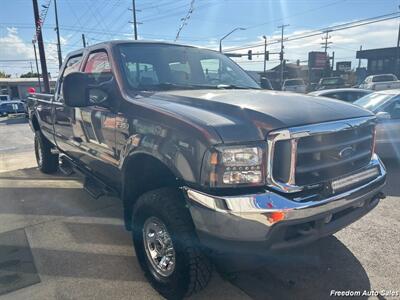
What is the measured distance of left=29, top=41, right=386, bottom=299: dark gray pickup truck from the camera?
2.15 metres

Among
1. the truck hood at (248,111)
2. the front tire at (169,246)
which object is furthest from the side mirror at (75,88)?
the front tire at (169,246)

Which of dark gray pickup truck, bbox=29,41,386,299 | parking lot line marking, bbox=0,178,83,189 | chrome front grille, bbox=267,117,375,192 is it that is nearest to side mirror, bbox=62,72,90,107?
dark gray pickup truck, bbox=29,41,386,299

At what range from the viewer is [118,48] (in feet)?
11.6

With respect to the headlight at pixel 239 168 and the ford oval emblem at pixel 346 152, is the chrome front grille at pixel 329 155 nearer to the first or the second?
the ford oval emblem at pixel 346 152

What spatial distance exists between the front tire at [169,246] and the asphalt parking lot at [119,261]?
0.18 m

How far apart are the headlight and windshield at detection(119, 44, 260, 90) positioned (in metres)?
1.45

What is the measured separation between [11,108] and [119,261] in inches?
1192

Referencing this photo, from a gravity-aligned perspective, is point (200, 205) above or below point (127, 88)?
below

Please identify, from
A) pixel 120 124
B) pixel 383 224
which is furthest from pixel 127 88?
pixel 383 224

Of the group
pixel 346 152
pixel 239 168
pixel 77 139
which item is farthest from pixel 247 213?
pixel 77 139

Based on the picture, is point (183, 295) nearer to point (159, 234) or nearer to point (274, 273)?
point (159, 234)

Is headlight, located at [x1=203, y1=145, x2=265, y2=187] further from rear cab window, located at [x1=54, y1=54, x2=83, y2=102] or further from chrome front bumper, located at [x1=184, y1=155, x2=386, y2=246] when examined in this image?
rear cab window, located at [x1=54, y1=54, x2=83, y2=102]

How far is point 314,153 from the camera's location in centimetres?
236

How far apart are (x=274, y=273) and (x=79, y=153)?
277cm
